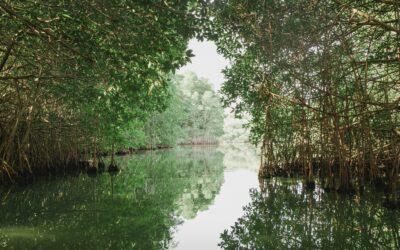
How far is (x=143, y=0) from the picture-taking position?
5.24 meters

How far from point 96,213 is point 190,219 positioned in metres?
1.76

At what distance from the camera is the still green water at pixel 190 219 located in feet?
16.7

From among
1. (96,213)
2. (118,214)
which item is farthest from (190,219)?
(96,213)

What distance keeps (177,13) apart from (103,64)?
6.90ft

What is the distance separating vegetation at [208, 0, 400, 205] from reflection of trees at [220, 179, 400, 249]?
2.15 ft

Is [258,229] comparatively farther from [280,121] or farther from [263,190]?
[280,121]

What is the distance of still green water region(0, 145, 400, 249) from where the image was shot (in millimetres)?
5086

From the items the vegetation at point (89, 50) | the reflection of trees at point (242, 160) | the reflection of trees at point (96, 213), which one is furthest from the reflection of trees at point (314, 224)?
the reflection of trees at point (242, 160)

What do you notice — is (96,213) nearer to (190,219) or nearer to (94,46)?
(190,219)

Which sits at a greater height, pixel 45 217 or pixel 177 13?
pixel 177 13

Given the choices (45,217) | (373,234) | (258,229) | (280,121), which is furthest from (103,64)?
(280,121)

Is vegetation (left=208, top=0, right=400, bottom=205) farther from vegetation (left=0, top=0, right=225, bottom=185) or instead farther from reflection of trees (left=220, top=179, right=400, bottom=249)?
vegetation (left=0, top=0, right=225, bottom=185)

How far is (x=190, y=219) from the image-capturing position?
6945mm

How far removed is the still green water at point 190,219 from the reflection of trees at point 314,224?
1 centimetres
